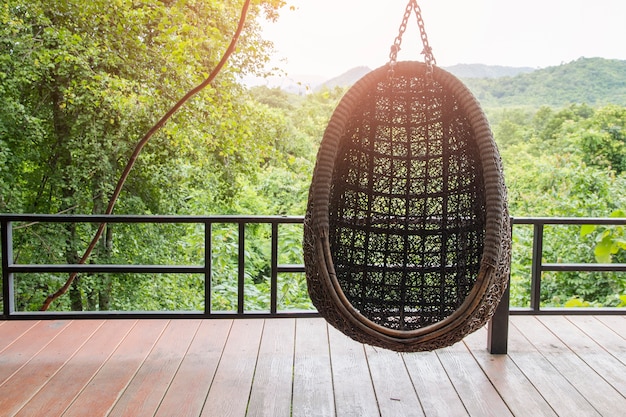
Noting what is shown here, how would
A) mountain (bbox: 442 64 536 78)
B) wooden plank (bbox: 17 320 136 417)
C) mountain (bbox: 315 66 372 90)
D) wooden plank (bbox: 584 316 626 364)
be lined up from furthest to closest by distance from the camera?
mountain (bbox: 315 66 372 90) < mountain (bbox: 442 64 536 78) < wooden plank (bbox: 584 316 626 364) < wooden plank (bbox: 17 320 136 417)

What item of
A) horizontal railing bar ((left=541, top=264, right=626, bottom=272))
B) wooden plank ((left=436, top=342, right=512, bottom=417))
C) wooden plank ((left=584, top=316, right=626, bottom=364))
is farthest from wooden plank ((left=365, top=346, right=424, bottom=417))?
wooden plank ((left=584, top=316, right=626, bottom=364))

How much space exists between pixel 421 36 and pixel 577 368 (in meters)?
1.78

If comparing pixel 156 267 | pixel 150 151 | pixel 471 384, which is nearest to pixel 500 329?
pixel 471 384

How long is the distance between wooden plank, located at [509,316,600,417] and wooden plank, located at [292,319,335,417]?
0.91 meters

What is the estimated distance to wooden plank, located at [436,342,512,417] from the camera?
7.47 ft

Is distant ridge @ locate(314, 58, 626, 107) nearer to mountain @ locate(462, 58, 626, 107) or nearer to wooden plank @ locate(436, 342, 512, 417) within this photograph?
mountain @ locate(462, 58, 626, 107)

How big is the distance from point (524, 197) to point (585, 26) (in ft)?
12.1

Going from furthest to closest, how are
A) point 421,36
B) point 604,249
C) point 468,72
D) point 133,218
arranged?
point 468,72, point 604,249, point 133,218, point 421,36

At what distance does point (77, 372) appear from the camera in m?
2.60

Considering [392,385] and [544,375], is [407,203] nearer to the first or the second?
[392,385]

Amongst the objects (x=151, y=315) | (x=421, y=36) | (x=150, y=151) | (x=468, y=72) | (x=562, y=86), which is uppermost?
(x=468, y=72)

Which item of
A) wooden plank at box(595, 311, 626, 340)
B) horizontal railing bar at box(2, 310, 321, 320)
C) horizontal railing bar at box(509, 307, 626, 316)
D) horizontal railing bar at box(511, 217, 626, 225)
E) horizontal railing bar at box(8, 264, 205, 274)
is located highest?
horizontal railing bar at box(511, 217, 626, 225)

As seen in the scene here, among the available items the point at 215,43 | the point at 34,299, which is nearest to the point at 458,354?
the point at 215,43

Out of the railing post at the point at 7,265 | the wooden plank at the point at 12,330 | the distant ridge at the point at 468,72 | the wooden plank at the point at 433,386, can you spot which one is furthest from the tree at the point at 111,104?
the distant ridge at the point at 468,72
